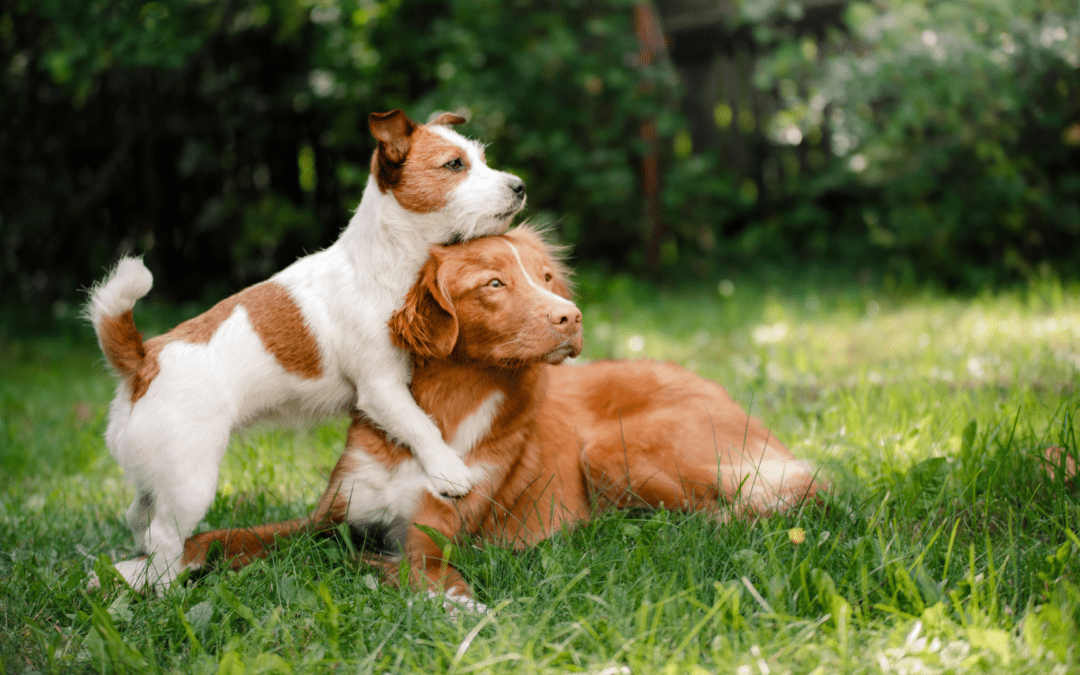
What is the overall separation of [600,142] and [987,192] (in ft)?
9.34

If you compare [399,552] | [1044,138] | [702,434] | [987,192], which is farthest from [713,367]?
[1044,138]

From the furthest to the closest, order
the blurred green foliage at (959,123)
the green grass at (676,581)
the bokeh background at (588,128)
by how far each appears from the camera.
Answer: the bokeh background at (588,128) → the blurred green foliage at (959,123) → the green grass at (676,581)

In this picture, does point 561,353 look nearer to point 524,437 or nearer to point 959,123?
point 524,437

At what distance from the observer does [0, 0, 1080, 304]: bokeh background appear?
217 inches

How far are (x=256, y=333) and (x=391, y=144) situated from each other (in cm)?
60

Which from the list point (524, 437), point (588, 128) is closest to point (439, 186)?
point (524, 437)

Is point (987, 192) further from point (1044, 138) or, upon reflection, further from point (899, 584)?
point (899, 584)

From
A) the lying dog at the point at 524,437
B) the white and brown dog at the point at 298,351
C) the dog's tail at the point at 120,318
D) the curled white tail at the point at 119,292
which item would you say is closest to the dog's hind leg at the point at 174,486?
the white and brown dog at the point at 298,351

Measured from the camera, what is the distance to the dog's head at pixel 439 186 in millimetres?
2137

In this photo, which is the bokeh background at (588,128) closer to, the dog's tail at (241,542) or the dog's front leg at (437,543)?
the dog's tail at (241,542)

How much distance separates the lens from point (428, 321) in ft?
6.59

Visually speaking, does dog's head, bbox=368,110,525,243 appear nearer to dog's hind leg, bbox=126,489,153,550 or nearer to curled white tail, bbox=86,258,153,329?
curled white tail, bbox=86,258,153,329

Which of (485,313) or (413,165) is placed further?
(413,165)

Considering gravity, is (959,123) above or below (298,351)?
below
